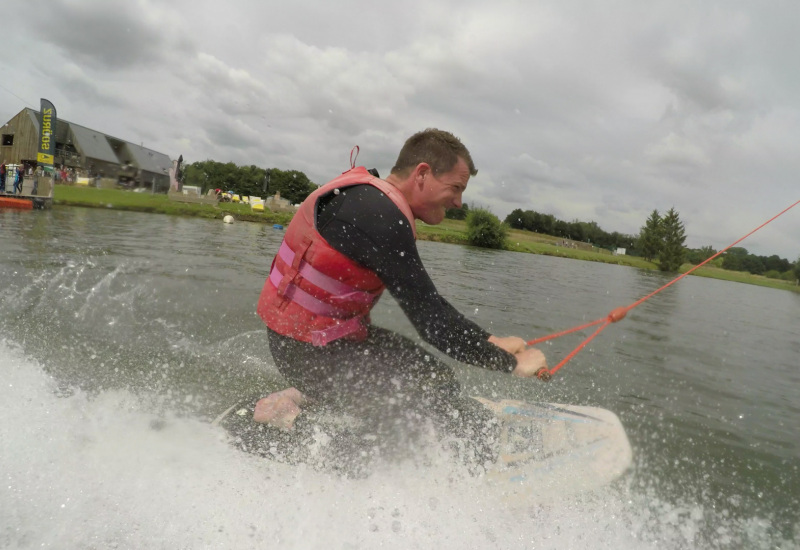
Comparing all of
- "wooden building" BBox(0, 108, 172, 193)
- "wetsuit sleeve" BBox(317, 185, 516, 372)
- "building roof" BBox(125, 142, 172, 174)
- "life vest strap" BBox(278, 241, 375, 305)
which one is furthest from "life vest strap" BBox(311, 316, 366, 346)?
"building roof" BBox(125, 142, 172, 174)

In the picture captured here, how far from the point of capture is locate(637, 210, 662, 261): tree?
2572 centimetres

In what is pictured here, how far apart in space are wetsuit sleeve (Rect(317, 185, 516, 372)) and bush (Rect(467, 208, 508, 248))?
44533 millimetres

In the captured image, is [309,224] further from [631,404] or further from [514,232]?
[514,232]

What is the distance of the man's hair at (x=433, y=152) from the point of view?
266 centimetres

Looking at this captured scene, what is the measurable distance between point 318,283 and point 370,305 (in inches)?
16.2

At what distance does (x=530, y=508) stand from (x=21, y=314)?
5449 millimetres

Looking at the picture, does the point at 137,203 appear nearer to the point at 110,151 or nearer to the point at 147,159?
the point at 147,159

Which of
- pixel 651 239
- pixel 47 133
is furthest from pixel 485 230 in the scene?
pixel 47 133

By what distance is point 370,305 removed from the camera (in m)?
2.87

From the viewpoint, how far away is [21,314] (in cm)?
531

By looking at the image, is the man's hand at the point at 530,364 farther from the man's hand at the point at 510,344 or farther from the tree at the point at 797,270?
the tree at the point at 797,270

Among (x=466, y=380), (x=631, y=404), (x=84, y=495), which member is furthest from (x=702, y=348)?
(x=84, y=495)

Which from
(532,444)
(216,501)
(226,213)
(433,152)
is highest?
(433,152)

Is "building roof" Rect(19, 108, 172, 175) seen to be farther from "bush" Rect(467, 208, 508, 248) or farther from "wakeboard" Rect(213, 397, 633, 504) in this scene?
"bush" Rect(467, 208, 508, 248)
